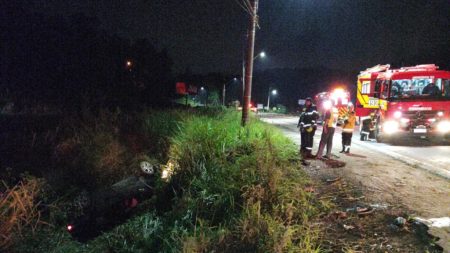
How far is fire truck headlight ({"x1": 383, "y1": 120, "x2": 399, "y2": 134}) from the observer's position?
15.1m

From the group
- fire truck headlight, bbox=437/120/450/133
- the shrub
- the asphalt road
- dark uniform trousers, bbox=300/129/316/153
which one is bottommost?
the shrub

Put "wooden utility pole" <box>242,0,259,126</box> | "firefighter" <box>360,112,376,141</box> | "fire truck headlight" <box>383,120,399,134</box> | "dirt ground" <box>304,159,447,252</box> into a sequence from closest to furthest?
"dirt ground" <box>304,159,447,252</box>, "wooden utility pole" <box>242,0,259,126</box>, "fire truck headlight" <box>383,120,399,134</box>, "firefighter" <box>360,112,376,141</box>

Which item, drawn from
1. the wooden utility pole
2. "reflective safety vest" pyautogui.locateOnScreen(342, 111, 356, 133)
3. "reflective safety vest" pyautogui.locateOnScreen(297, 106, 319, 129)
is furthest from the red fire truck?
the wooden utility pole

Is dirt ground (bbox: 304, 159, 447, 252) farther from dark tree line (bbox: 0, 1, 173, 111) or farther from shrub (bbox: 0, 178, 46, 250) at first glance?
dark tree line (bbox: 0, 1, 173, 111)

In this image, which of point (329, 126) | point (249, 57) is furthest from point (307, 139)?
point (249, 57)

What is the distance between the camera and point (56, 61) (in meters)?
41.1

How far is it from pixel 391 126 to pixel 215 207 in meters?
10.5

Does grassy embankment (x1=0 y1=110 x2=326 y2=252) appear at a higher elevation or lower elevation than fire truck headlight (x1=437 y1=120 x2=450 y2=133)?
lower

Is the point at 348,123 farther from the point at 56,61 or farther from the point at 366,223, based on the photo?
the point at 56,61

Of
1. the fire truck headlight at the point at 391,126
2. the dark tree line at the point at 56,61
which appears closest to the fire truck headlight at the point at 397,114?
the fire truck headlight at the point at 391,126

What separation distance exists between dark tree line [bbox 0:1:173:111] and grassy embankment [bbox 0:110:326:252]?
26487mm

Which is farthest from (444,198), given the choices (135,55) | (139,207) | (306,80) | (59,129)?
(306,80)

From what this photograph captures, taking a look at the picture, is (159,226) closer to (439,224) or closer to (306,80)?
(439,224)

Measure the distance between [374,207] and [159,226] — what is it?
3996 millimetres
